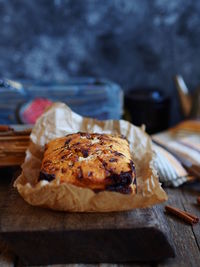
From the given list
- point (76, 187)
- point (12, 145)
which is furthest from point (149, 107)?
point (76, 187)

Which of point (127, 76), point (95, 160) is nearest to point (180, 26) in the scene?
point (127, 76)

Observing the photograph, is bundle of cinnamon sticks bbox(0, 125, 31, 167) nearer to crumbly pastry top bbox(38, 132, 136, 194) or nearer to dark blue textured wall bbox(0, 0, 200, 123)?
crumbly pastry top bbox(38, 132, 136, 194)

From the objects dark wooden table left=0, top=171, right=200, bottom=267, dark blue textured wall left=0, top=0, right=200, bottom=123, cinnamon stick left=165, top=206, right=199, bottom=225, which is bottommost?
dark wooden table left=0, top=171, right=200, bottom=267

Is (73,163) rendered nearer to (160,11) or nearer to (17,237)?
(17,237)

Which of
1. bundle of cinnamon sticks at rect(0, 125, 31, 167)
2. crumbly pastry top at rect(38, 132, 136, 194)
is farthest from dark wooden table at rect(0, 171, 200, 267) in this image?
crumbly pastry top at rect(38, 132, 136, 194)

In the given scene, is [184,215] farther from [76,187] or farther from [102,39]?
[102,39]
